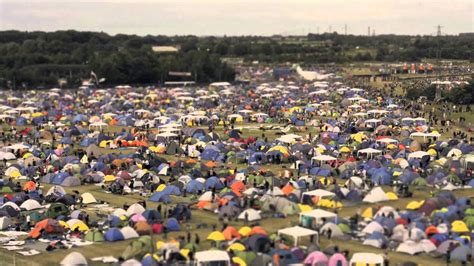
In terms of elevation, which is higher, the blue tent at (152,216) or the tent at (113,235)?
the blue tent at (152,216)

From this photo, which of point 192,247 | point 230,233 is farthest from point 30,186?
point 192,247

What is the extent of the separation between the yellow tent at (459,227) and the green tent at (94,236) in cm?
1154

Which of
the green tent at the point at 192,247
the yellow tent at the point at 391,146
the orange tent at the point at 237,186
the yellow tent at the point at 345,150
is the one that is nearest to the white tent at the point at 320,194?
the orange tent at the point at 237,186

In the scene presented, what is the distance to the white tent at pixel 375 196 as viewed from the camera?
30750 mm

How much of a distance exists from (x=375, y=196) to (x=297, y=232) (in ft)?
24.2

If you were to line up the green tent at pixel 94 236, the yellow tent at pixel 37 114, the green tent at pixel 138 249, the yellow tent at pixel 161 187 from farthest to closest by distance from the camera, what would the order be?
the yellow tent at pixel 37 114
the yellow tent at pixel 161 187
the green tent at pixel 94 236
the green tent at pixel 138 249

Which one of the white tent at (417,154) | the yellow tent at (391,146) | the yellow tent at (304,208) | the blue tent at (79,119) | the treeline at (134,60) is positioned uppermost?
the treeline at (134,60)

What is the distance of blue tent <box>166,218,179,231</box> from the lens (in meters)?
27.0

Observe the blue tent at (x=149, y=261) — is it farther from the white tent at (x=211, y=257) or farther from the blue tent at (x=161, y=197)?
the blue tent at (x=161, y=197)

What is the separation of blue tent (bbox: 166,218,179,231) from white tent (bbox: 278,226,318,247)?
4.11 metres

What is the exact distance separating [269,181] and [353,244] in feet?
29.5

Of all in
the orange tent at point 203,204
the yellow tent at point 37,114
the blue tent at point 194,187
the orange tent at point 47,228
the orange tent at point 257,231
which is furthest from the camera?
the yellow tent at point 37,114

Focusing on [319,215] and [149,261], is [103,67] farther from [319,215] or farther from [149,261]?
[149,261]

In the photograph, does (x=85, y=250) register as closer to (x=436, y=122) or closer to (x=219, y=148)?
(x=219, y=148)
